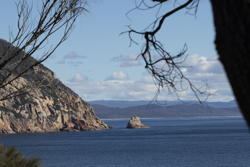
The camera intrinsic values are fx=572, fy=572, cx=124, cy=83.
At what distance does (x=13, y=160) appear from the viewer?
1316 centimetres

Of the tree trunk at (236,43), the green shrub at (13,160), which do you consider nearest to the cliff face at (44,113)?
the green shrub at (13,160)

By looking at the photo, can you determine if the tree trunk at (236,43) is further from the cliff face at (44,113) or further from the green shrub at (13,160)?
the cliff face at (44,113)

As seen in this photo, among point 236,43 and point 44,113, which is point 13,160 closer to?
point 236,43

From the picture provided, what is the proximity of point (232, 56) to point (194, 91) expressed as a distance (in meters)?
1.83

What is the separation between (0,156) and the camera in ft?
42.5

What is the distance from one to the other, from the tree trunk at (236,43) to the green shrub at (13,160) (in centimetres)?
1017

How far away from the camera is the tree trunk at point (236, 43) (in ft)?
9.35

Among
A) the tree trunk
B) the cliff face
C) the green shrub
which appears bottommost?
the green shrub

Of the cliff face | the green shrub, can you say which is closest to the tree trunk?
the green shrub

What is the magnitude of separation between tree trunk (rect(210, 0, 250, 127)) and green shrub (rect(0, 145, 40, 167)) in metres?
10.2

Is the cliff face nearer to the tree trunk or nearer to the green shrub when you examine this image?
the green shrub

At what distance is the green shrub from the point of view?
12.9 m

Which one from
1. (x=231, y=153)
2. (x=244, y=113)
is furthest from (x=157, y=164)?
(x=244, y=113)

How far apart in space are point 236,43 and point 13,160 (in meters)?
10.9
